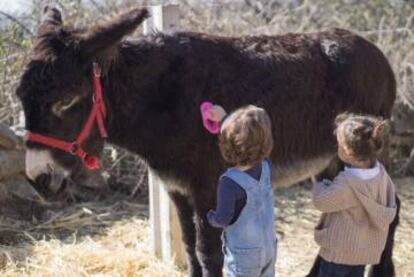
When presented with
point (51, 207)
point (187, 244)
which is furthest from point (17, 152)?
point (187, 244)

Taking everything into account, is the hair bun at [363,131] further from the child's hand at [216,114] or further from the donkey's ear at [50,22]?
the donkey's ear at [50,22]

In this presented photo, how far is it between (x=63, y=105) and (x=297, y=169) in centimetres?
162

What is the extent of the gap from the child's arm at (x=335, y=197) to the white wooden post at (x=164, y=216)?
68.3 inches

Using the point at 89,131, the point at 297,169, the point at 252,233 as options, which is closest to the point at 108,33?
the point at 89,131

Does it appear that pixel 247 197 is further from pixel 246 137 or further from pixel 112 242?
pixel 112 242

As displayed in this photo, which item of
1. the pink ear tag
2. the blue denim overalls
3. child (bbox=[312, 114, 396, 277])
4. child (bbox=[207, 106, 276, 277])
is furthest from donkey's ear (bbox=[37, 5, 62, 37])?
child (bbox=[312, 114, 396, 277])

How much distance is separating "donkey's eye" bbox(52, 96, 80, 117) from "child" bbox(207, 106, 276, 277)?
91 centimetres

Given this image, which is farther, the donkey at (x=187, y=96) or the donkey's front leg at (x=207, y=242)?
the donkey's front leg at (x=207, y=242)

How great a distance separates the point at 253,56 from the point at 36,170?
55.6 inches

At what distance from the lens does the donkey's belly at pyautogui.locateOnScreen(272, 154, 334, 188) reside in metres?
4.23

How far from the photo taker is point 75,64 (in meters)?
3.42

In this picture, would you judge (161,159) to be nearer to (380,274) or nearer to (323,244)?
(323,244)

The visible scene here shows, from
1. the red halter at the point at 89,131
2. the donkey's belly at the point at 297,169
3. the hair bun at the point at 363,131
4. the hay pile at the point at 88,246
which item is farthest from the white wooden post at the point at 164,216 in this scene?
the hair bun at the point at 363,131

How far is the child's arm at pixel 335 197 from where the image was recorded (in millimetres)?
3061
